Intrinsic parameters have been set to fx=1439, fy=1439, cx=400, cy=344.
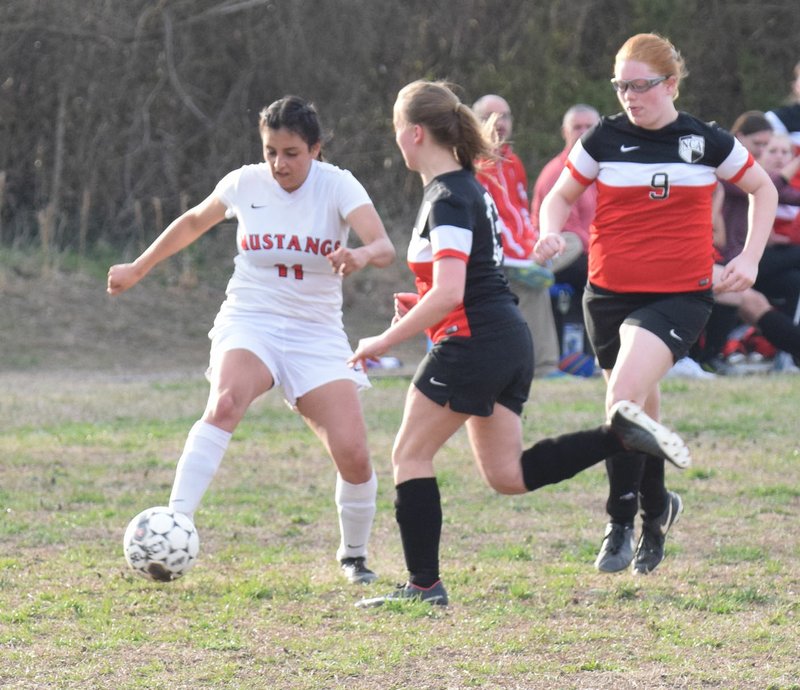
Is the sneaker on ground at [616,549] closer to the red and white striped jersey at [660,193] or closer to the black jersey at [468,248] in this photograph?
the red and white striped jersey at [660,193]

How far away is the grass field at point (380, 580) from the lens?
4.11 meters

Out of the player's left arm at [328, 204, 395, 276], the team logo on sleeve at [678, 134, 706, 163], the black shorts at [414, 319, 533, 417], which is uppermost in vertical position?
the team logo on sleeve at [678, 134, 706, 163]

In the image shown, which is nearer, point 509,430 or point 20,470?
point 509,430

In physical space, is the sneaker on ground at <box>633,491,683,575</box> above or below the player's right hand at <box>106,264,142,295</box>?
below

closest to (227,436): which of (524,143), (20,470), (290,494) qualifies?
(290,494)

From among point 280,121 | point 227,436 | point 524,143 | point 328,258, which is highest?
point 524,143

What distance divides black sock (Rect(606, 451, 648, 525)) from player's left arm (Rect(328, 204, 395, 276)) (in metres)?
1.14

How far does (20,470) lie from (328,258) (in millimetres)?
3175

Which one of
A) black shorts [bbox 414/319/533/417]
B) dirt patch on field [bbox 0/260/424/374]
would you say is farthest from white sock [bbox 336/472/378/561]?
dirt patch on field [bbox 0/260/424/374]

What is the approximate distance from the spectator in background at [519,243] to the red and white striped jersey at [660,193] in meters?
4.61

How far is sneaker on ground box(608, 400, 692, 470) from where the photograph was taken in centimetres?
473

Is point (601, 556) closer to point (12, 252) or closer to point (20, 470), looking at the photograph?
point (20, 470)

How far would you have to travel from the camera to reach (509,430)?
4.95m

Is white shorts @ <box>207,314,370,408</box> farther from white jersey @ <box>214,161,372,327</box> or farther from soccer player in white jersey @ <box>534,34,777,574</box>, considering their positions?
soccer player in white jersey @ <box>534,34,777,574</box>
